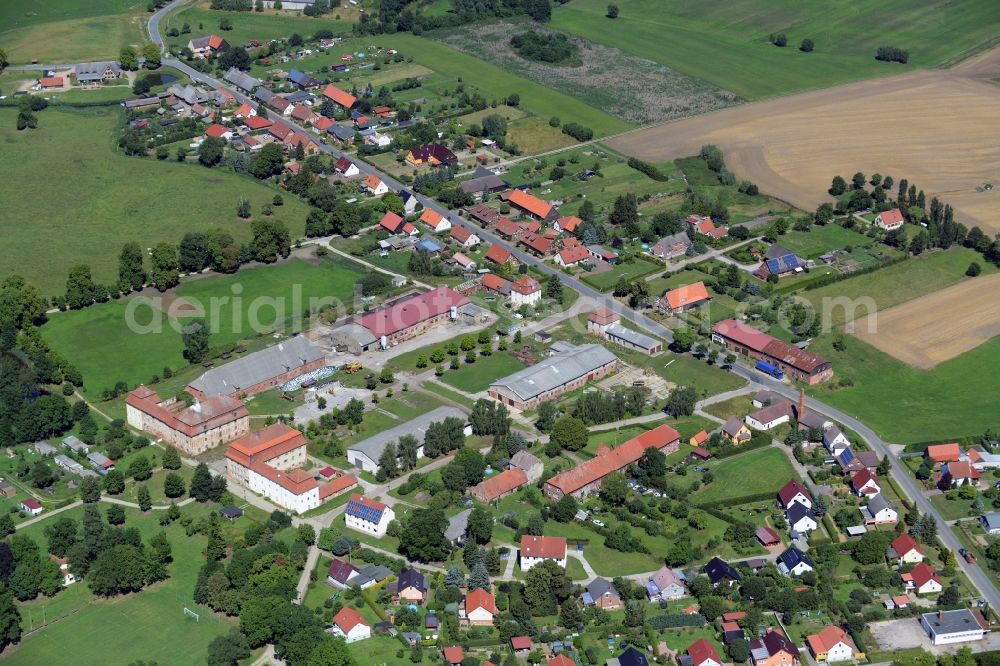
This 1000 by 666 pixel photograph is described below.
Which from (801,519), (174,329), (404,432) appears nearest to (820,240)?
(801,519)

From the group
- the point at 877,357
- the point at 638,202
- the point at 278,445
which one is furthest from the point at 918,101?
the point at 278,445

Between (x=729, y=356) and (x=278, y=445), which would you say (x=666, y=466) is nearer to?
(x=729, y=356)

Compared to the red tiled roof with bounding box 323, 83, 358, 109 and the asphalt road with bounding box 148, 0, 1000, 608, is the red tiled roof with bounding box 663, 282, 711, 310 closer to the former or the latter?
the asphalt road with bounding box 148, 0, 1000, 608

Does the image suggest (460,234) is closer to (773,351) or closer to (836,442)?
(773,351)

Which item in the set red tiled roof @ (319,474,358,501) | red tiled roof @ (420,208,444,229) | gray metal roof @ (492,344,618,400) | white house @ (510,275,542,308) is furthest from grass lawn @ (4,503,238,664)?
red tiled roof @ (420,208,444,229)

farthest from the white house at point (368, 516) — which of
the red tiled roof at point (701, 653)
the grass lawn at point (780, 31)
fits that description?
the grass lawn at point (780, 31)

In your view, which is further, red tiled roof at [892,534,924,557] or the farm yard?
the farm yard
